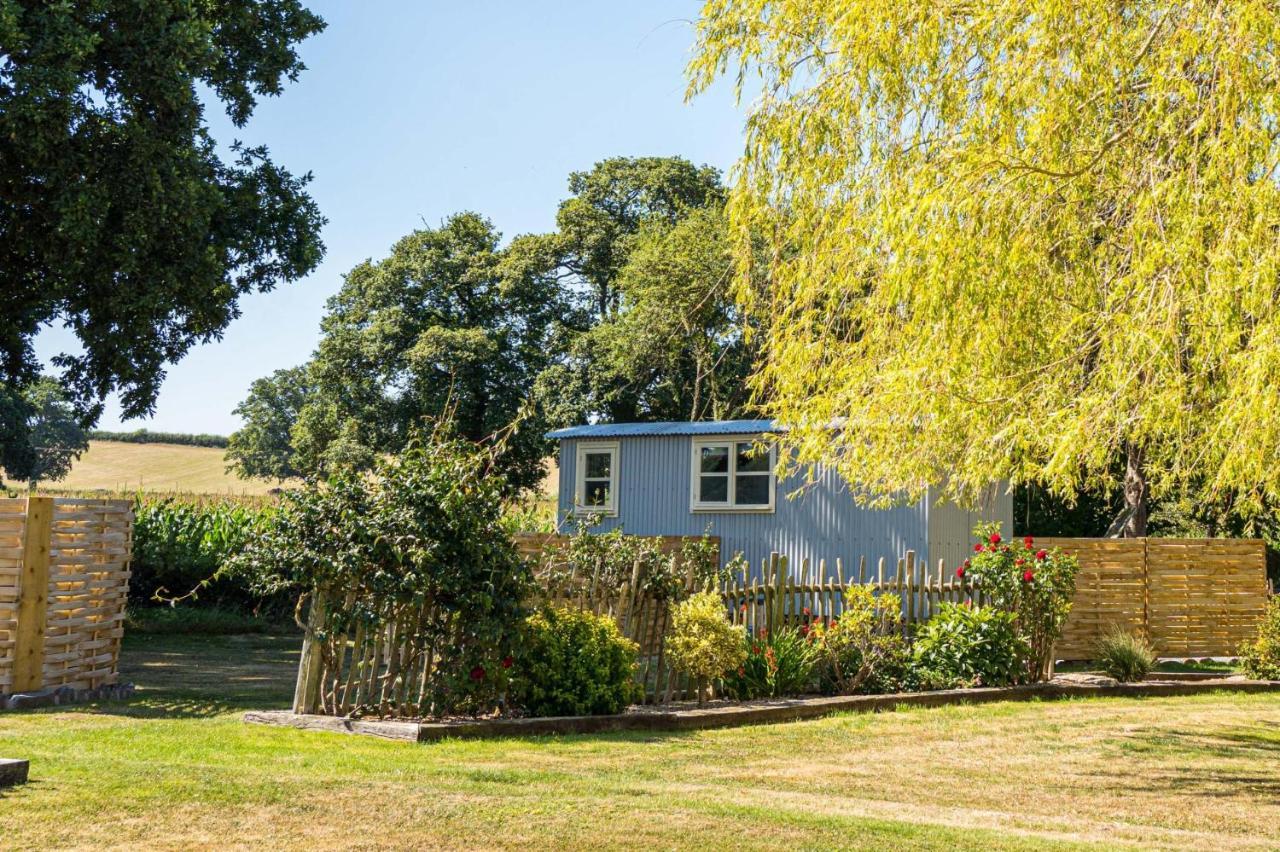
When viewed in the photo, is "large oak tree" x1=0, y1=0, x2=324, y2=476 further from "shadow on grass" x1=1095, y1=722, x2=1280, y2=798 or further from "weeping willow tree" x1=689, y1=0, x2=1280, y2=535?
"shadow on grass" x1=1095, y1=722, x2=1280, y2=798

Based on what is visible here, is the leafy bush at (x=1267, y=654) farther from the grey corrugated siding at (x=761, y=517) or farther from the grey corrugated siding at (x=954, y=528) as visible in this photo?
the grey corrugated siding at (x=761, y=517)

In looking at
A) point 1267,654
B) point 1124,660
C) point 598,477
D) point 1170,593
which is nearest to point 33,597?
point 1124,660

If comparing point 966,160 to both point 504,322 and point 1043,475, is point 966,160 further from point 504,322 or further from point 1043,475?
point 504,322

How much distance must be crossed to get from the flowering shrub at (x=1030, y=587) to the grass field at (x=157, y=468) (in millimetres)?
63843

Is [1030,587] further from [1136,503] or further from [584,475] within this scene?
[1136,503]

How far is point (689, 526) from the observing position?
21.1 m

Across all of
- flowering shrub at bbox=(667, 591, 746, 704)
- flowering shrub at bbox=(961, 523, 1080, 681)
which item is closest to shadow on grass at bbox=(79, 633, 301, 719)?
flowering shrub at bbox=(667, 591, 746, 704)

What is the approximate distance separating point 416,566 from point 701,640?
2.86m

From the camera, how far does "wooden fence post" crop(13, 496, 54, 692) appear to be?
10.7 metres

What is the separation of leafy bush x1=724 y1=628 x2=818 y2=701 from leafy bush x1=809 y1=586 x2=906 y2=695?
0.17m

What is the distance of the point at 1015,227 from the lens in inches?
323

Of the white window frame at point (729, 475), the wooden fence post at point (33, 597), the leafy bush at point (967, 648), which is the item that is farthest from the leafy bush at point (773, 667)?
the white window frame at point (729, 475)

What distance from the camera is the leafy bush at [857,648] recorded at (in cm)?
1203

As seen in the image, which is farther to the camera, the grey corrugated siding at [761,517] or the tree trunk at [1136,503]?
the tree trunk at [1136,503]
